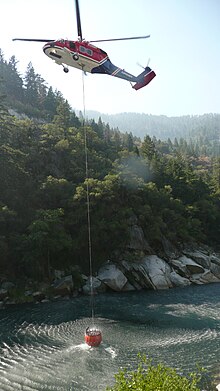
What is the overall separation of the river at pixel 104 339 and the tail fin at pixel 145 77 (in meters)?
14.7

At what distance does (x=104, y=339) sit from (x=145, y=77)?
15926 millimetres

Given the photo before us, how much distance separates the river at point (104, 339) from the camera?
50.4ft

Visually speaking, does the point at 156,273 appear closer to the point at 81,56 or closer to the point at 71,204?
the point at 71,204

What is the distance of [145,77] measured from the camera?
16.7m

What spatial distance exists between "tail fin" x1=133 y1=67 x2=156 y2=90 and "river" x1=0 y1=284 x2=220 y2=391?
14.7 m

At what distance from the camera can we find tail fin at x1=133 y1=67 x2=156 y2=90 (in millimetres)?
16703

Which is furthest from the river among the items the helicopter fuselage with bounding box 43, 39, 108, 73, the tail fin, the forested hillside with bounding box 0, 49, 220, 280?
the helicopter fuselage with bounding box 43, 39, 108, 73

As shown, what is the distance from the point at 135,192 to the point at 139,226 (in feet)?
15.5

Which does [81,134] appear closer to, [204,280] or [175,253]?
[175,253]

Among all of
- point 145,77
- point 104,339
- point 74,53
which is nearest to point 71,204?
point 104,339

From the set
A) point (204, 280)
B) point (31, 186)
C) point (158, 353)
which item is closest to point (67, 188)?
point (31, 186)

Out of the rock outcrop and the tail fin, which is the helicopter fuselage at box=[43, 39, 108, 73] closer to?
the tail fin

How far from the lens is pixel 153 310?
27.6 m

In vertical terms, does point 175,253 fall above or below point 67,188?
below
